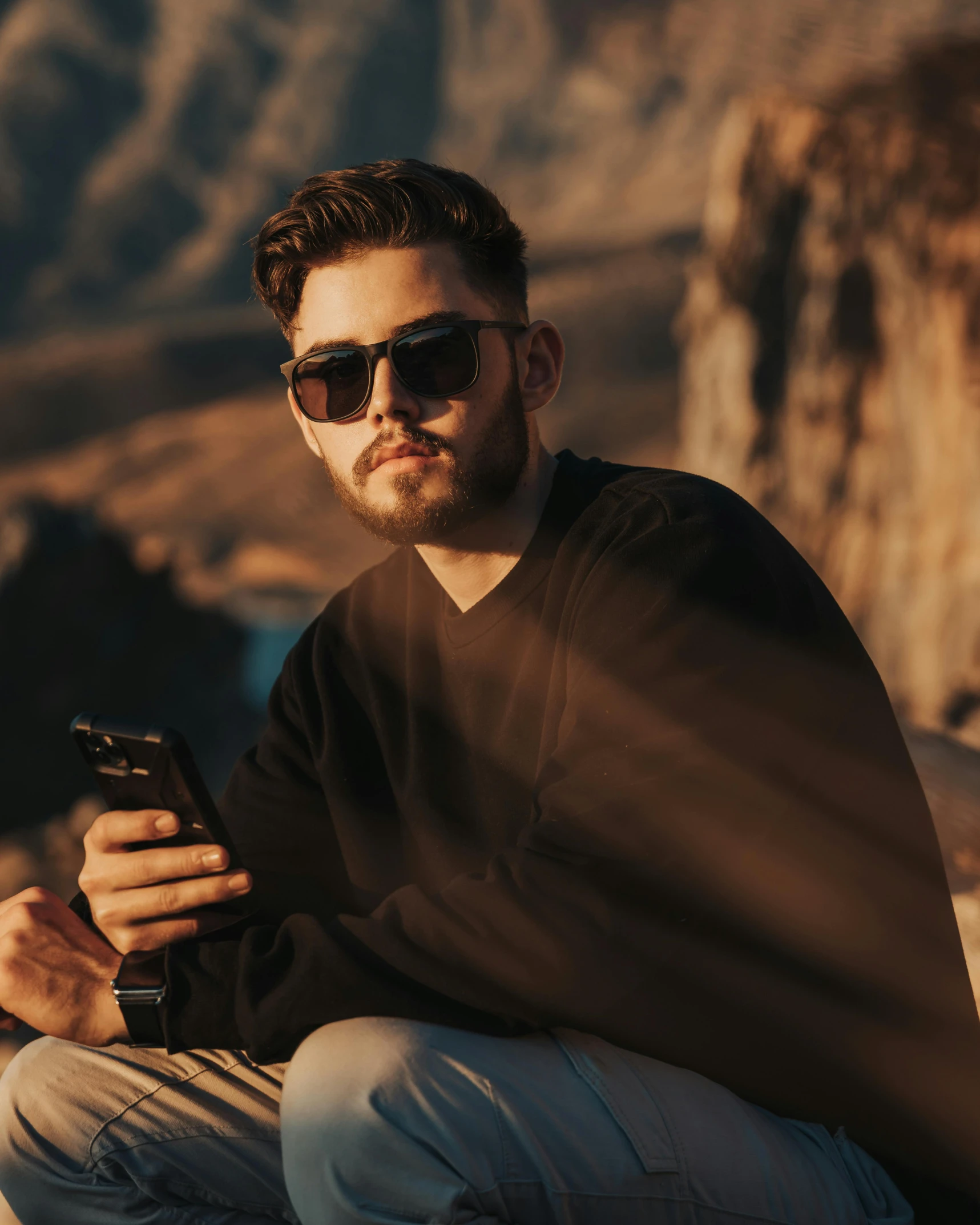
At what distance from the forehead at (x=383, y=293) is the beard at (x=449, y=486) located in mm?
166

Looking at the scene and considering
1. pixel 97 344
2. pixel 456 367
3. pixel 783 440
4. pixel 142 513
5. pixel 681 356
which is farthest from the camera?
pixel 97 344

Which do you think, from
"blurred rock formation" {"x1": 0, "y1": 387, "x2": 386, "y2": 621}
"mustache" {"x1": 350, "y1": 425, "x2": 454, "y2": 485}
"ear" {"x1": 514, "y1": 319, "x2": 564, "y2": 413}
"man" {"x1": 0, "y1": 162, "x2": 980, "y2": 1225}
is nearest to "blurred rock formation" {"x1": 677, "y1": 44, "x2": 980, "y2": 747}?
"ear" {"x1": 514, "y1": 319, "x2": 564, "y2": 413}

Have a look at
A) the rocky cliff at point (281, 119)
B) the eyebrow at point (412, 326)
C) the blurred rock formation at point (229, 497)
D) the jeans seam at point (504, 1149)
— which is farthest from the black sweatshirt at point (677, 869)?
the rocky cliff at point (281, 119)

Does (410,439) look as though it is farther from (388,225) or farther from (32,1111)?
(32,1111)

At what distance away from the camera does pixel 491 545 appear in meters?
1.95

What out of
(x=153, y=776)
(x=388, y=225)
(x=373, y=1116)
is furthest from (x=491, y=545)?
(x=373, y=1116)

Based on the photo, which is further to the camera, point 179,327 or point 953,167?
point 179,327

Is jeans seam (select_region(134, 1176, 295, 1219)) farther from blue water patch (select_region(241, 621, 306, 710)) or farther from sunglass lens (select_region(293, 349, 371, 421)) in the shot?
blue water patch (select_region(241, 621, 306, 710))

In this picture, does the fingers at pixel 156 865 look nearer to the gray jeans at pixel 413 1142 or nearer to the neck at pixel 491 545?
the gray jeans at pixel 413 1142

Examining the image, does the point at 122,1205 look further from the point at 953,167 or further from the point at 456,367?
the point at 953,167

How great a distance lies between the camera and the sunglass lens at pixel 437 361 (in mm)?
1863

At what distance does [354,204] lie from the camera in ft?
6.19

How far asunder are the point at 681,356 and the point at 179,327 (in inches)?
380

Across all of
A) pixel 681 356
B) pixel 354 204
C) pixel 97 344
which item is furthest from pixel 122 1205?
pixel 97 344
